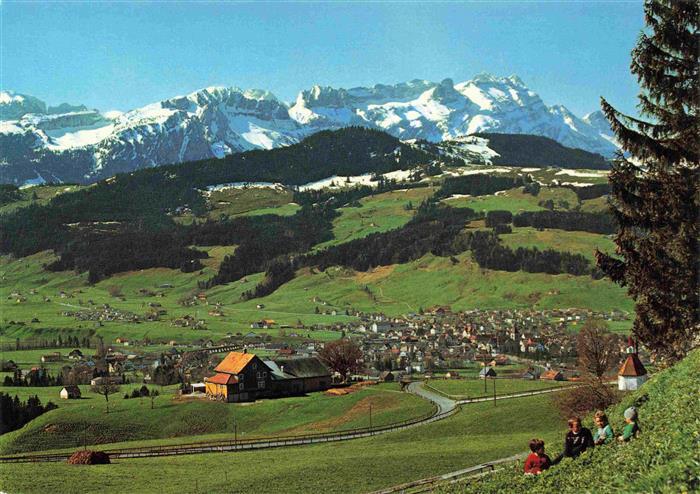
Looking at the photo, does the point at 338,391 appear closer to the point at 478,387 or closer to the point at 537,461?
the point at 478,387

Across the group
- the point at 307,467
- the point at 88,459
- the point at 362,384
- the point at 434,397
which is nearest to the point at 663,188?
the point at 307,467

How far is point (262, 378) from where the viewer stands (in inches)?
5079

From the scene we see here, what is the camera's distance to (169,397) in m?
123

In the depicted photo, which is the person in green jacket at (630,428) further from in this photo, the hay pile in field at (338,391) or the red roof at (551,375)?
the red roof at (551,375)

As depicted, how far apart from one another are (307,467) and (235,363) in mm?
77675

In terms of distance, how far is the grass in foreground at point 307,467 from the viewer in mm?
47375

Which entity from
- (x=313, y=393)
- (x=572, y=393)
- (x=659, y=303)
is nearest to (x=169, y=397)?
(x=313, y=393)

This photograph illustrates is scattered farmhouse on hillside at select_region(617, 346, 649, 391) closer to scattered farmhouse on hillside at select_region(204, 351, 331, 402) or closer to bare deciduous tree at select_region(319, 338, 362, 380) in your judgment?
scattered farmhouse on hillside at select_region(204, 351, 331, 402)

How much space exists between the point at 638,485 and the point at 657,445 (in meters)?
4.08

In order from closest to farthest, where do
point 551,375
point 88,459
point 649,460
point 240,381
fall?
1. point 649,460
2. point 88,459
3. point 240,381
4. point 551,375

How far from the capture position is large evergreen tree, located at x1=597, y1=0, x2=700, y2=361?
37.8 m

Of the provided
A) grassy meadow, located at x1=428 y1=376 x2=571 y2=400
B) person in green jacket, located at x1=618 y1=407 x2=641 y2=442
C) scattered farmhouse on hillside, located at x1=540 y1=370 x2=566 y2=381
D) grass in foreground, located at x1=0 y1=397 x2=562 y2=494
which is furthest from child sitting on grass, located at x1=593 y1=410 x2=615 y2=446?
scattered farmhouse on hillside, located at x1=540 y1=370 x2=566 y2=381

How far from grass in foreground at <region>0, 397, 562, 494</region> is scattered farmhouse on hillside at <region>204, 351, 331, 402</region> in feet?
173

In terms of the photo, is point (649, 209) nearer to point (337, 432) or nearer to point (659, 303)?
point (659, 303)
